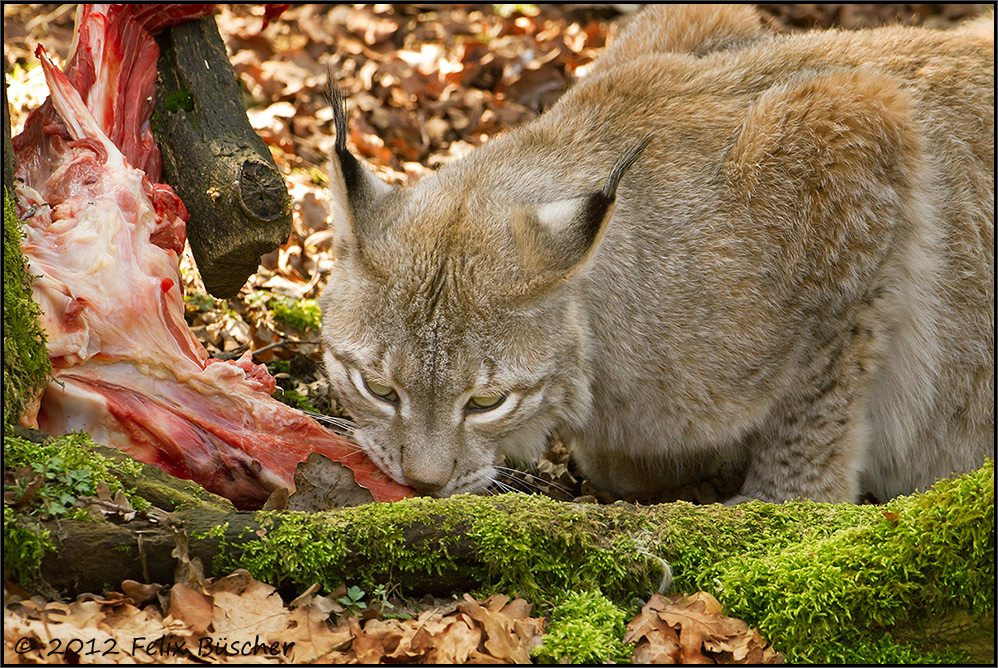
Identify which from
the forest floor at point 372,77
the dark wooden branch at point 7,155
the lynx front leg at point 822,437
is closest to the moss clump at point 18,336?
the dark wooden branch at point 7,155

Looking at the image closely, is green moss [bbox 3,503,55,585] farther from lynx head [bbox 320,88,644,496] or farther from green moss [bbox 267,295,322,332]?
green moss [bbox 267,295,322,332]

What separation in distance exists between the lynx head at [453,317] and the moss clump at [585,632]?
945 millimetres

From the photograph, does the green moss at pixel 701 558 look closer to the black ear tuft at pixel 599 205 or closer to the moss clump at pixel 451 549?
the moss clump at pixel 451 549

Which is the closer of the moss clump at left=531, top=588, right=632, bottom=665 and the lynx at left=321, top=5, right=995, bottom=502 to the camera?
the moss clump at left=531, top=588, right=632, bottom=665

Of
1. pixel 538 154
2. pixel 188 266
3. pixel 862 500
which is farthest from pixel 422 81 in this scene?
pixel 862 500

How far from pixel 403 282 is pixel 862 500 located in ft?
9.76

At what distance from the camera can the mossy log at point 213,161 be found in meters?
4.45

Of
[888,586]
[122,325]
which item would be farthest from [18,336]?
[888,586]

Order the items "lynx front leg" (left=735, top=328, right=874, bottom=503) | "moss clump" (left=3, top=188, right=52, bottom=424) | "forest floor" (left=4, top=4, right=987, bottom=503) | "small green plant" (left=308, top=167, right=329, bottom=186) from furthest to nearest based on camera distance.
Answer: "small green plant" (left=308, top=167, right=329, bottom=186) < "forest floor" (left=4, top=4, right=987, bottom=503) < "lynx front leg" (left=735, top=328, right=874, bottom=503) < "moss clump" (left=3, top=188, right=52, bottom=424)

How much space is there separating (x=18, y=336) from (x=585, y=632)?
6.94 feet

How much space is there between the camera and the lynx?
3.78 m

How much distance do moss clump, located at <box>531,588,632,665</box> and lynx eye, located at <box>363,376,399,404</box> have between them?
1.18 meters

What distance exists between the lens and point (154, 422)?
360 cm

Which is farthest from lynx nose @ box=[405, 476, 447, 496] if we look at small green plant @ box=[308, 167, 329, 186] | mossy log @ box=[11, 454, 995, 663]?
small green plant @ box=[308, 167, 329, 186]
